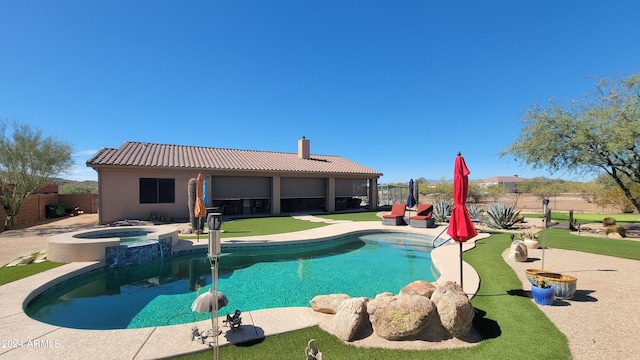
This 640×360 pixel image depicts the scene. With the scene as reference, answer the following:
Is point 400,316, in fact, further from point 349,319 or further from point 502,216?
point 502,216

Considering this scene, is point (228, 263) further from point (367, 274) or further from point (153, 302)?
point (367, 274)

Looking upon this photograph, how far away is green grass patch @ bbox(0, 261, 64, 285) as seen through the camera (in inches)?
250

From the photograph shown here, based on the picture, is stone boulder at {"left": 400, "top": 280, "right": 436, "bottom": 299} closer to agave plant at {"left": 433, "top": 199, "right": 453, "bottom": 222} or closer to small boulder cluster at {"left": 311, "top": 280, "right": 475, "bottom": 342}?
small boulder cluster at {"left": 311, "top": 280, "right": 475, "bottom": 342}

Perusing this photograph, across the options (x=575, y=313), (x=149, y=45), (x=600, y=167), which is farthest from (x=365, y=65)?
(x=575, y=313)

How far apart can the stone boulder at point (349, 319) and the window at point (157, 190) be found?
15372 mm

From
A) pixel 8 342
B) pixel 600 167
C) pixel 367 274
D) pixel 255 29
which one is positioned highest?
pixel 255 29

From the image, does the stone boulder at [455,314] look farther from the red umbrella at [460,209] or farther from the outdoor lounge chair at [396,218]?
the outdoor lounge chair at [396,218]

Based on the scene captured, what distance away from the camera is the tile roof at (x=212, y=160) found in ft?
52.4

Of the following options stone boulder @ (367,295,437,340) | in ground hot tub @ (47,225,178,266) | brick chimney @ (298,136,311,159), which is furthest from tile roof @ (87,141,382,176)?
stone boulder @ (367,295,437,340)

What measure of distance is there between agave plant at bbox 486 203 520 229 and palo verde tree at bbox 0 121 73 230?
25341 mm

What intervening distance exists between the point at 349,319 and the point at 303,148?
2151cm

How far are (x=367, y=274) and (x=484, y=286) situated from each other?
9.67 feet

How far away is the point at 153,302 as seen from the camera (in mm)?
6129

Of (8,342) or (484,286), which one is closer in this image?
(8,342)
